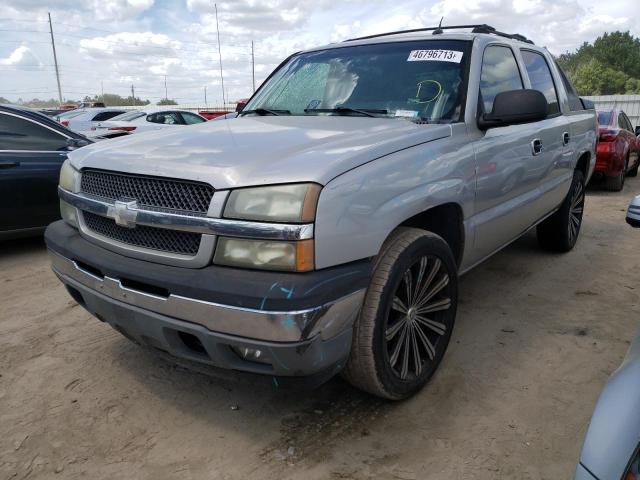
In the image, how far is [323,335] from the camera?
6.18ft

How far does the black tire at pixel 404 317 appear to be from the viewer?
2.13m

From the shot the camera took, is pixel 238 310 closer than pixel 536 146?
Yes

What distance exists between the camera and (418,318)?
2533 millimetres

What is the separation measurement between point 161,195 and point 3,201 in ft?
11.5

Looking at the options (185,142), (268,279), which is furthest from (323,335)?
(185,142)

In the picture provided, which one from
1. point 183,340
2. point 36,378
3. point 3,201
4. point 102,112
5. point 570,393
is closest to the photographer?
point 183,340

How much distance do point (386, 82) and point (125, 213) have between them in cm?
170

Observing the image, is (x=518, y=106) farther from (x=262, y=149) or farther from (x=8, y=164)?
Result: (x=8, y=164)

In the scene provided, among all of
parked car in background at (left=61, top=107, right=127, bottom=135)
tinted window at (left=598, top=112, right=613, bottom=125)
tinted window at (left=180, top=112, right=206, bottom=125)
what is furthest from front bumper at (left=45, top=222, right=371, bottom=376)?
tinted window at (left=180, top=112, right=206, bottom=125)

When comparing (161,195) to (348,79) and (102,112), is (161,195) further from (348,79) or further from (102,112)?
(102,112)

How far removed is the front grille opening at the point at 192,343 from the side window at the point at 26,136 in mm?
3845

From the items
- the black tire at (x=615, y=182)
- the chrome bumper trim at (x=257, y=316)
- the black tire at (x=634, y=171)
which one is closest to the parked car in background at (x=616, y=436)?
the chrome bumper trim at (x=257, y=316)

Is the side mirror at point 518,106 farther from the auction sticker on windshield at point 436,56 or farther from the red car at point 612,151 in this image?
the red car at point 612,151

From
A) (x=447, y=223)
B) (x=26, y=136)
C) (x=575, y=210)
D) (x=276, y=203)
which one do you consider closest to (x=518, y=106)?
(x=447, y=223)
